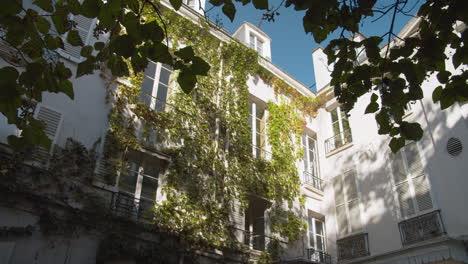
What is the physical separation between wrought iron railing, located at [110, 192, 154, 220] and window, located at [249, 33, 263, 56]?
8.45 meters

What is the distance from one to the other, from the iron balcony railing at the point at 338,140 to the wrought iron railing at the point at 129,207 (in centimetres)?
710

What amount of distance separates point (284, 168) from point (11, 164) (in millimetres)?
7332

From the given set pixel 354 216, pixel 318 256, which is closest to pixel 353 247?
pixel 354 216

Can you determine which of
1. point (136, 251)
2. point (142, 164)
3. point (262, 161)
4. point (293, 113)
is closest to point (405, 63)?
point (136, 251)

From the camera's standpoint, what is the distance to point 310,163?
13.5 metres

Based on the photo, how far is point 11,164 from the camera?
22.5 feet

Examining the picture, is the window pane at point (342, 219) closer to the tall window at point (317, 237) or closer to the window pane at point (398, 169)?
the tall window at point (317, 237)

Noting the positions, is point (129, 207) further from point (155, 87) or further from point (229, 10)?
point (229, 10)

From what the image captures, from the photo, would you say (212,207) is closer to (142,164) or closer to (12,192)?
(142,164)

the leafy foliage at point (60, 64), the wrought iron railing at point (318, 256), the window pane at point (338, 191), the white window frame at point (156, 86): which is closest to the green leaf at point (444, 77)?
the leafy foliage at point (60, 64)

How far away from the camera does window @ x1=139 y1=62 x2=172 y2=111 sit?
9.95m

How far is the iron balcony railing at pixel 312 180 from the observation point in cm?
1272

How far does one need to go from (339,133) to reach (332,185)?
6.25 feet

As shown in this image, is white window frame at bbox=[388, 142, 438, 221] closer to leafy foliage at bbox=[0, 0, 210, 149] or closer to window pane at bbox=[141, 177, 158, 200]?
window pane at bbox=[141, 177, 158, 200]
